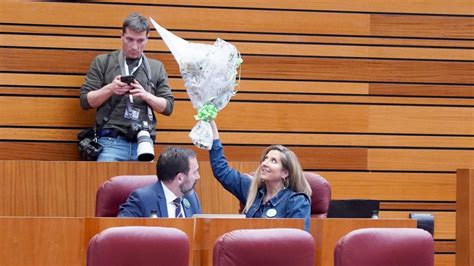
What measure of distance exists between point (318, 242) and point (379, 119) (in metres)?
2.99

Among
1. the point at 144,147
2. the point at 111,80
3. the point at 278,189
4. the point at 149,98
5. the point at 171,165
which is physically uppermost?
the point at 111,80

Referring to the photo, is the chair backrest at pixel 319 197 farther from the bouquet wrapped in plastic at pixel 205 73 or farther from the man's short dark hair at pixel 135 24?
the man's short dark hair at pixel 135 24

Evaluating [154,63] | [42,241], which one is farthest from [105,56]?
[42,241]

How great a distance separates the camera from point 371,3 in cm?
809

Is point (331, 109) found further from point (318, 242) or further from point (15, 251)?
point (15, 251)

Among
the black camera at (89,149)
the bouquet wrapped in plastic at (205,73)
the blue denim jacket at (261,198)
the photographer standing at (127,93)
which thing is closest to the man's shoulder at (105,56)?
the photographer standing at (127,93)

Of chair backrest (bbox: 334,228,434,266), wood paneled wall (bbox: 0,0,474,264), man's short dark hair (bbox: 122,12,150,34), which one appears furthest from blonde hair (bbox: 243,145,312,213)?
wood paneled wall (bbox: 0,0,474,264)

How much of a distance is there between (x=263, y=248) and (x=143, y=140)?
7.86 feet

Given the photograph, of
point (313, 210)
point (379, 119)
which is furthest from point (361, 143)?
point (313, 210)

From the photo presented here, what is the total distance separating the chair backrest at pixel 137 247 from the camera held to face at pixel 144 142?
7.41 feet

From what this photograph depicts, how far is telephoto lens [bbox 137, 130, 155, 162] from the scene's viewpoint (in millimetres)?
6797

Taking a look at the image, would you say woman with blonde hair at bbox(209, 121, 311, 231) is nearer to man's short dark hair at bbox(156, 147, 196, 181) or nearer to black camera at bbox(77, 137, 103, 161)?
man's short dark hair at bbox(156, 147, 196, 181)

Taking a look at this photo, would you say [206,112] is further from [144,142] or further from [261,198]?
[144,142]

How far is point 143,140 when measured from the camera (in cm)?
685
